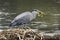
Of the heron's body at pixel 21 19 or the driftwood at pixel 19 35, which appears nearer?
the driftwood at pixel 19 35

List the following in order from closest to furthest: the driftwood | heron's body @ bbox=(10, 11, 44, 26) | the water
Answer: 1. the driftwood
2. heron's body @ bbox=(10, 11, 44, 26)
3. the water

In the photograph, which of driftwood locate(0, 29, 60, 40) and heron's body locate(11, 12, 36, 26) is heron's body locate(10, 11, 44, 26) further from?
driftwood locate(0, 29, 60, 40)

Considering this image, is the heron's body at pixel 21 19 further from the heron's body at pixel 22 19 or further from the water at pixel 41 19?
the water at pixel 41 19

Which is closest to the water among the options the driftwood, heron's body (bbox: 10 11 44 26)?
heron's body (bbox: 10 11 44 26)

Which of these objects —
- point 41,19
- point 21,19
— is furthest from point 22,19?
point 41,19

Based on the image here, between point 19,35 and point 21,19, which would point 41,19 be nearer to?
point 21,19

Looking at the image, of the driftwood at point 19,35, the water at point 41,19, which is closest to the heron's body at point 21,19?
the water at point 41,19

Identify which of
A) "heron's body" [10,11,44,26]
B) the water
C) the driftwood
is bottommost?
the driftwood

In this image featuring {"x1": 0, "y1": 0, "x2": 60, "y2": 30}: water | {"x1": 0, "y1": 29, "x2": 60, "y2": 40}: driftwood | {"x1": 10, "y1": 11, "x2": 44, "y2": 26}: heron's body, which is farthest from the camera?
{"x1": 0, "y1": 0, "x2": 60, "y2": 30}: water

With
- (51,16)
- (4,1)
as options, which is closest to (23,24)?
(51,16)

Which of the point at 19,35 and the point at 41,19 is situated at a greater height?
the point at 41,19

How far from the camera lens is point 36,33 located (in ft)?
17.9

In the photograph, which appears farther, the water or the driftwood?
the water


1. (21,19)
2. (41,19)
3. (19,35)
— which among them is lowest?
(19,35)
